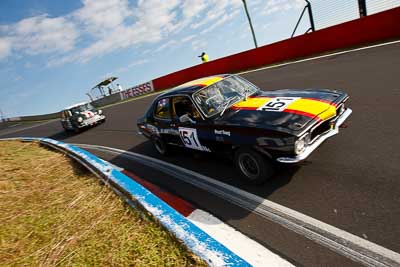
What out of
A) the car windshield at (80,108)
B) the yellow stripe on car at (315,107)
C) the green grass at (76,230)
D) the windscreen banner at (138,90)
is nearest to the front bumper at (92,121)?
the car windshield at (80,108)

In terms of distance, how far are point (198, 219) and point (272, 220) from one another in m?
0.94

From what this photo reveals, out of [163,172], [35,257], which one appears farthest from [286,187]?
[35,257]

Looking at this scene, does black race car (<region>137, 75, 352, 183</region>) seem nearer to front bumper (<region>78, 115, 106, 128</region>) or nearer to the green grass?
the green grass

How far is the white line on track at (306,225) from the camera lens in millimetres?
2543

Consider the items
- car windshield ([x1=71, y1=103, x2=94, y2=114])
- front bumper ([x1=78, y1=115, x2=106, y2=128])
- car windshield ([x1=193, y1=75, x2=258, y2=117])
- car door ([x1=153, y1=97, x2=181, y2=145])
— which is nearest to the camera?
car windshield ([x1=193, y1=75, x2=258, y2=117])

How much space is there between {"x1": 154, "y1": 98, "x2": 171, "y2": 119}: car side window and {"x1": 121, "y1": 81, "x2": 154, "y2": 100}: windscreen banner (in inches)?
828

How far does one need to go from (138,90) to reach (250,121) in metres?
25.0

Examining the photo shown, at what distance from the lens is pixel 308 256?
2705 millimetres

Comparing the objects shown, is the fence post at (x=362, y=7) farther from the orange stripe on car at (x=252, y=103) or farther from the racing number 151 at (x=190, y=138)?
the racing number 151 at (x=190, y=138)

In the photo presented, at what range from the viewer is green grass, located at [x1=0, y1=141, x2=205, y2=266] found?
2691mm

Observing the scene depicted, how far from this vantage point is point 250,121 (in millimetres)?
4098

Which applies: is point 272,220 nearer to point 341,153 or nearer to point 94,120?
point 341,153

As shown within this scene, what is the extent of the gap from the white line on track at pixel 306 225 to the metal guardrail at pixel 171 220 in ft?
3.88

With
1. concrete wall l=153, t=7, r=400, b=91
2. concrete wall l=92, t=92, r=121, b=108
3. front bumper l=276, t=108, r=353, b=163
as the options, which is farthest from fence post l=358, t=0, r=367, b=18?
concrete wall l=92, t=92, r=121, b=108
